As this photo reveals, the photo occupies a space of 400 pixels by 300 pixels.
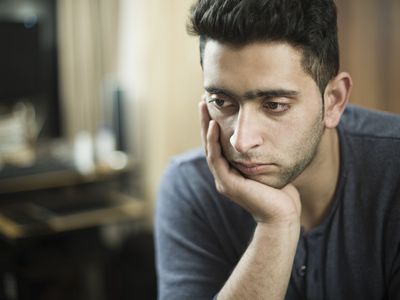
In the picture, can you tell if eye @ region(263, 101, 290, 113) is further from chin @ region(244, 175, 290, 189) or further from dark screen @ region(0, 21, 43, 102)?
dark screen @ region(0, 21, 43, 102)

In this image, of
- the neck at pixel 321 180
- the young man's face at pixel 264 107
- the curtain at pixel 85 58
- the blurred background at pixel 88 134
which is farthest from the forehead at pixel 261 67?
the curtain at pixel 85 58

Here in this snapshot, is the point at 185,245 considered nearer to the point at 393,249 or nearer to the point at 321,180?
the point at 321,180

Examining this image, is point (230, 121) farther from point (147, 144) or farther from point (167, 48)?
point (147, 144)

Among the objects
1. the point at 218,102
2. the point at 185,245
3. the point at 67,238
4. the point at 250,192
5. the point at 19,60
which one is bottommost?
the point at 67,238

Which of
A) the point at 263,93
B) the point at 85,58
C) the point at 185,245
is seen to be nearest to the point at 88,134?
the point at 85,58

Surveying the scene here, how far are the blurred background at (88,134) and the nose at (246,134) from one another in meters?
1.59

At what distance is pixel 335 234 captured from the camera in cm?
130

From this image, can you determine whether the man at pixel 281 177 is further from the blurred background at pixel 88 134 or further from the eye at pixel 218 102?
the blurred background at pixel 88 134

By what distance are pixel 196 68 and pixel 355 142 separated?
153cm

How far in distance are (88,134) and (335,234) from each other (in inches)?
96.5

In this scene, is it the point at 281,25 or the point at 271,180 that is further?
the point at 271,180

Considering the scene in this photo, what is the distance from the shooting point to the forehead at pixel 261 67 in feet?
3.73

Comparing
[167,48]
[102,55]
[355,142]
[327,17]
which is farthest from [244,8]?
[102,55]

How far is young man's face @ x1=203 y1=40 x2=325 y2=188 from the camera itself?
3.75 ft
